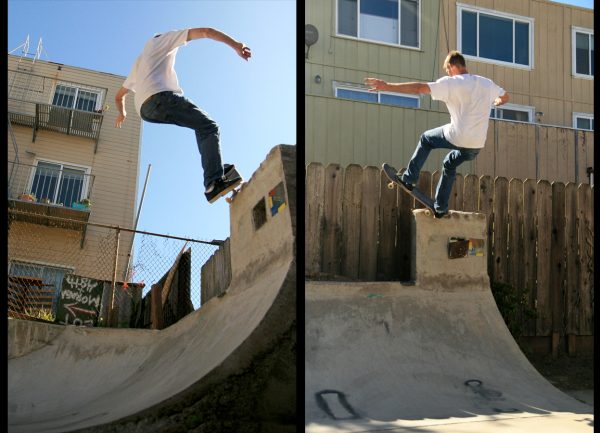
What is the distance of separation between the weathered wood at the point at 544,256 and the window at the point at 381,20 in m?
4.46

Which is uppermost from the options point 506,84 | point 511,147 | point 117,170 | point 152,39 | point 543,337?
point 506,84

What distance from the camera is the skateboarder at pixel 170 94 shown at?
214cm

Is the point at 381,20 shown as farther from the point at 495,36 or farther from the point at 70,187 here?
the point at 70,187

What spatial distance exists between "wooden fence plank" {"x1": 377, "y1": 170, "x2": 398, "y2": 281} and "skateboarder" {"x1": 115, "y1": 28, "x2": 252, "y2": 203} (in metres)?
2.72

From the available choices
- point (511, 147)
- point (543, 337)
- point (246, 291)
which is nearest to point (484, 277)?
point (543, 337)

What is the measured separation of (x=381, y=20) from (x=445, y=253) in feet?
18.8

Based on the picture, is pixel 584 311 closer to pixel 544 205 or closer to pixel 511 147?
pixel 544 205

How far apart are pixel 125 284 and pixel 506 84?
8420mm

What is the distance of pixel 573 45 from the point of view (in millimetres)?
9664

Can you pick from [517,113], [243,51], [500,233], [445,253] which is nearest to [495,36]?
[517,113]

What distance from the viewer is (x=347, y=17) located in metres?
9.01

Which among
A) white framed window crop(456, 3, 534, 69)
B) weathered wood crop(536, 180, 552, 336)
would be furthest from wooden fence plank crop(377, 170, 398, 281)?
white framed window crop(456, 3, 534, 69)

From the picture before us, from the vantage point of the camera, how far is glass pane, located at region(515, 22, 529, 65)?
934cm

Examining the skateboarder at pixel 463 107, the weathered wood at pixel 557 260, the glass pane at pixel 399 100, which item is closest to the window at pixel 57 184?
the skateboarder at pixel 463 107
